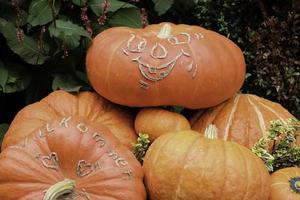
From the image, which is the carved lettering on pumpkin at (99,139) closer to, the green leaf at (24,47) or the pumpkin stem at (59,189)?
the pumpkin stem at (59,189)

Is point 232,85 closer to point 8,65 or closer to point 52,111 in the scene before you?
point 52,111

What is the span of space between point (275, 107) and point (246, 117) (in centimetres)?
22

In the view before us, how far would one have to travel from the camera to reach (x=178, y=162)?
232 centimetres

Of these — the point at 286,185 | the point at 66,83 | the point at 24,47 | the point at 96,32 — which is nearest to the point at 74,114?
the point at 66,83

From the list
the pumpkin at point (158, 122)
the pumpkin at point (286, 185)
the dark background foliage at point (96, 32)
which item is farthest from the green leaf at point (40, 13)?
the pumpkin at point (286, 185)

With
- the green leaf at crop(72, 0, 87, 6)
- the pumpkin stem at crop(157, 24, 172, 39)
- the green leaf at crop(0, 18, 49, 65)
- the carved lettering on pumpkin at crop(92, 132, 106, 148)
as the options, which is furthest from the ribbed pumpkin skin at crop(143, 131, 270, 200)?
the green leaf at crop(72, 0, 87, 6)

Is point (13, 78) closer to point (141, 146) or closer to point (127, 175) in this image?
point (141, 146)

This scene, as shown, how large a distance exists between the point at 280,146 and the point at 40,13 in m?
1.42

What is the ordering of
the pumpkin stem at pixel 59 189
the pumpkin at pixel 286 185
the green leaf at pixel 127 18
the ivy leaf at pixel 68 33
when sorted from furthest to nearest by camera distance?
the green leaf at pixel 127 18 → the ivy leaf at pixel 68 33 → the pumpkin at pixel 286 185 → the pumpkin stem at pixel 59 189

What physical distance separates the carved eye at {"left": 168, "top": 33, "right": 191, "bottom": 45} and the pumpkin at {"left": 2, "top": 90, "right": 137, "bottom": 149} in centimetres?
45

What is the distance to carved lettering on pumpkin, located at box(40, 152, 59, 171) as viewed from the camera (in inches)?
91.9

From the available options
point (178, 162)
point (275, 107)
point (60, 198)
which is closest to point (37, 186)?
point (60, 198)

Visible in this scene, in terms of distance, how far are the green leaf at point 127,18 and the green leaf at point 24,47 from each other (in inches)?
16.9

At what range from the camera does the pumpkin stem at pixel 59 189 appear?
2.21m
